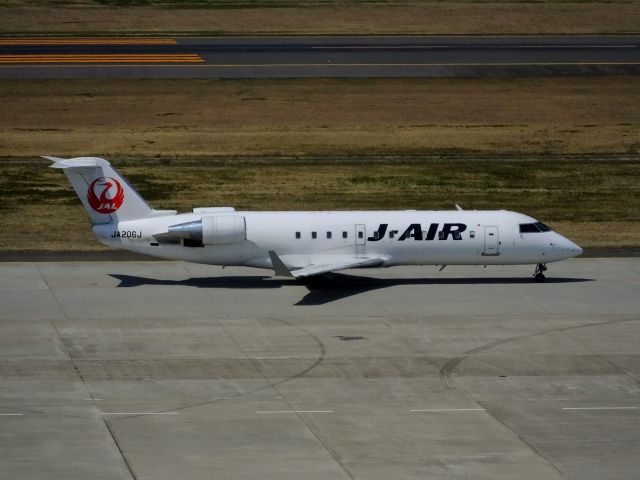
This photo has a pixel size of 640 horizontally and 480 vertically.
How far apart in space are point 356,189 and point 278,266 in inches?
793

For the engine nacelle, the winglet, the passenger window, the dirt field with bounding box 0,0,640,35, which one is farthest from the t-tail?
the dirt field with bounding box 0,0,640,35

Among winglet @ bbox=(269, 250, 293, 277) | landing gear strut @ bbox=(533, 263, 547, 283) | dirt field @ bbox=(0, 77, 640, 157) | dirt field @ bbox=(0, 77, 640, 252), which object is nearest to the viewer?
winglet @ bbox=(269, 250, 293, 277)

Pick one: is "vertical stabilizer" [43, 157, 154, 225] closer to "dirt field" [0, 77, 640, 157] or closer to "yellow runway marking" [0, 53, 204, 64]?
"dirt field" [0, 77, 640, 157]

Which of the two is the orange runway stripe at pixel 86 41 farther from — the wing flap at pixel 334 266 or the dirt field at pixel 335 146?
the wing flap at pixel 334 266

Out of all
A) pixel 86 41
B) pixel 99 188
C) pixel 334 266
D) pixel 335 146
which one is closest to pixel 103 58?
pixel 86 41

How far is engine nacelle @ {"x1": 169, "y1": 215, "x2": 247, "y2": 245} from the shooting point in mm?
45719

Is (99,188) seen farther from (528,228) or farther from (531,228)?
(531,228)

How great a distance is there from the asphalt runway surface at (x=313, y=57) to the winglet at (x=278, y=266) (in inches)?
1620

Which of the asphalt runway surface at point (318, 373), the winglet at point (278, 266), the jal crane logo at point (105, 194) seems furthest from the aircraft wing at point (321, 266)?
the jal crane logo at point (105, 194)

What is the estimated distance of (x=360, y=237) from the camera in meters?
46.6

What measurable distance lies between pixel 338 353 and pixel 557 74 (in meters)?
53.1

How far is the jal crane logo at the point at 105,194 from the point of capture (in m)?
45.8

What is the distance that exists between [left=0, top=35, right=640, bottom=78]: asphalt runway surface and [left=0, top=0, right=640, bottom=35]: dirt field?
3.45 m

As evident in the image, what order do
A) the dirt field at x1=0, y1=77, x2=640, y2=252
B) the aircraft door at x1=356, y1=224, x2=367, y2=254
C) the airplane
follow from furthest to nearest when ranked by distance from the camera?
1. the dirt field at x1=0, y1=77, x2=640, y2=252
2. the aircraft door at x1=356, y1=224, x2=367, y2=254
3. the airplane
